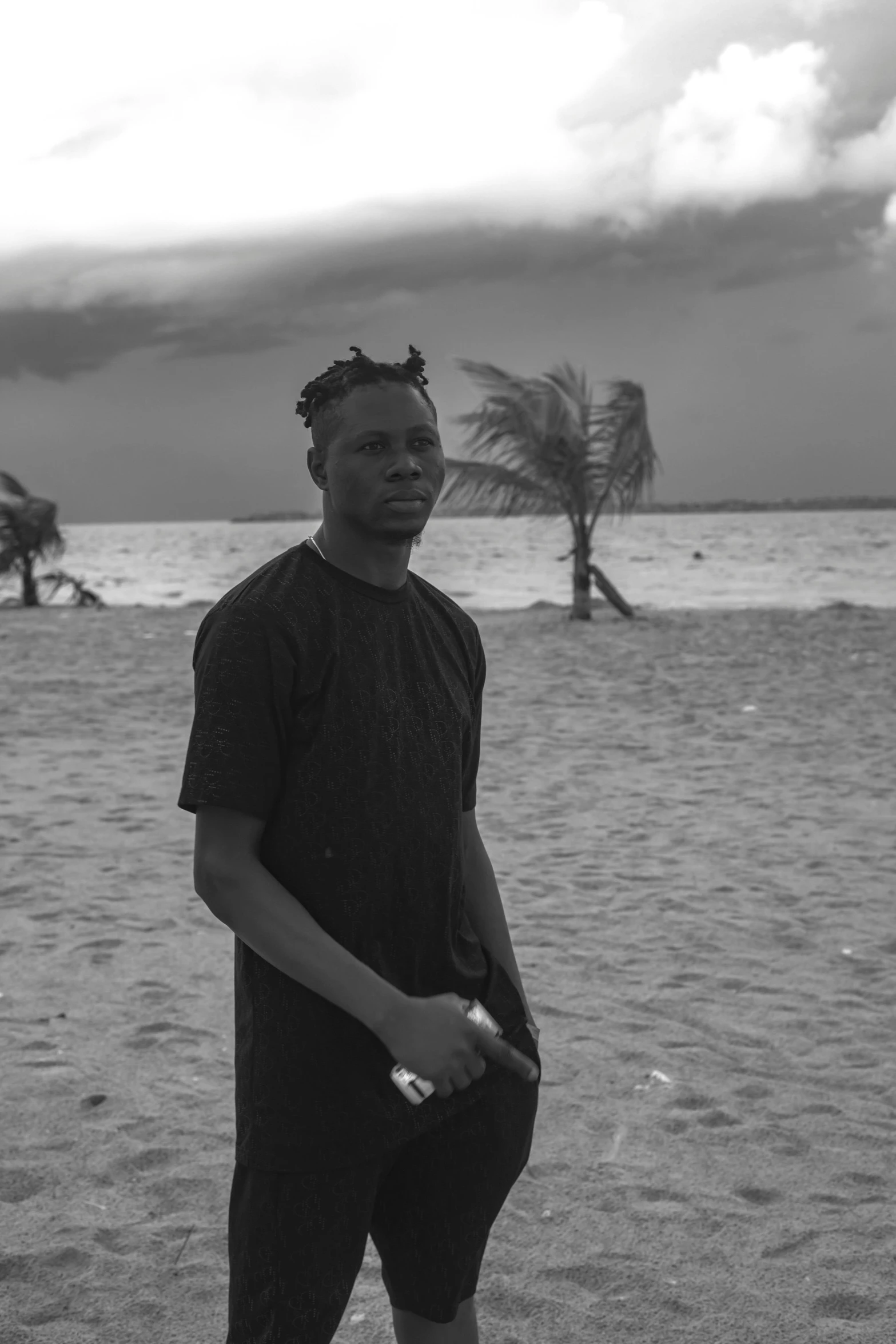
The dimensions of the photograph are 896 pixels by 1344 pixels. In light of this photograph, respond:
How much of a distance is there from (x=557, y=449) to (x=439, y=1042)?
14179mm

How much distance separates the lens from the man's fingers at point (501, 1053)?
1.41 m

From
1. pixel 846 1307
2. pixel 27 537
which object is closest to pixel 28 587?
pixel 27 537

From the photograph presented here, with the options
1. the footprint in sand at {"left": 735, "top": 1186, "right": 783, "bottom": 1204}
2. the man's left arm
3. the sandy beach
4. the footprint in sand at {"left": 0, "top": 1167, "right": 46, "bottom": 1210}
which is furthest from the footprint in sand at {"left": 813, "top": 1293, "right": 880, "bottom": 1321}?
the footprint in sand at {"left": 0, "top": 1167, "right": 46, "bottom": 1210}

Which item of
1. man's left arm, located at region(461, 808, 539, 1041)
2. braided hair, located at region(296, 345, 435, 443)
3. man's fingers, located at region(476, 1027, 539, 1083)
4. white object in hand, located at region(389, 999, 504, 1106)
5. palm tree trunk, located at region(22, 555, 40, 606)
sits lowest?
palm tree trunk, located at region(22, 555, 40, 606)

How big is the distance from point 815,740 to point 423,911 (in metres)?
7.51

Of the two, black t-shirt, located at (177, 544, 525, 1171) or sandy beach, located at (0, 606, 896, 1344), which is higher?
black t-shirt, located at (177, 544, 525, 1171)

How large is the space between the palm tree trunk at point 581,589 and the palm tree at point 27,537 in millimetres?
8280

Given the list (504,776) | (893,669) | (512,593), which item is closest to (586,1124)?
(504,776)

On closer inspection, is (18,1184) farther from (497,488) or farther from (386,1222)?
(497,488)

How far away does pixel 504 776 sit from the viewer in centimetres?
764

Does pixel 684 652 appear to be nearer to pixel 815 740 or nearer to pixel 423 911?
pixel 815 740

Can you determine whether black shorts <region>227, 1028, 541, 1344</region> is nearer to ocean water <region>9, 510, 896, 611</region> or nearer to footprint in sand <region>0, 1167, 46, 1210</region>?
footprint in sand <region>0, 1167, 46, 1210</region>

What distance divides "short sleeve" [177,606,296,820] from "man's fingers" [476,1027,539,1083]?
0.36m

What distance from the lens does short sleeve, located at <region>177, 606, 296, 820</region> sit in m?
1.42
